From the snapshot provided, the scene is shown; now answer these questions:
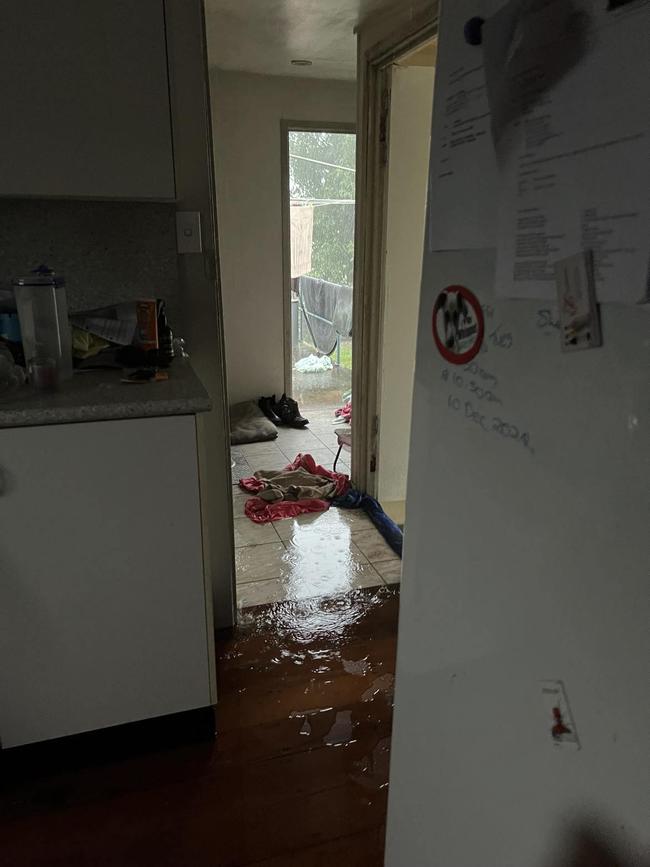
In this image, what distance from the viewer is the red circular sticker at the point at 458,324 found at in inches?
27.5

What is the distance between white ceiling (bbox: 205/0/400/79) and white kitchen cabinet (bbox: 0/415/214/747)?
226cm

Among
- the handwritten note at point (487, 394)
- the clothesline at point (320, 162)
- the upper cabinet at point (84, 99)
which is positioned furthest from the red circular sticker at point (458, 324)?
the clothesline at point (320, 162)

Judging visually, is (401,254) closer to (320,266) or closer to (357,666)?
(357,666)

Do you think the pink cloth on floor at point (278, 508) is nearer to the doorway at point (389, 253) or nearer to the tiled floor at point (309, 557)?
the tiled floor at point (309, 557)

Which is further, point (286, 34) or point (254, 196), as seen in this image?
point (254, 196)

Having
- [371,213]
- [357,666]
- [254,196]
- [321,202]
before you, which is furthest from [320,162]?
[357,666]

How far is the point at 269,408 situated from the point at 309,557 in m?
2.10

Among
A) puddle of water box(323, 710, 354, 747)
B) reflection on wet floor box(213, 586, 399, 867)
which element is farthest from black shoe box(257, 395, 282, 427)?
puddle of water box(323, 710, 354, 747)

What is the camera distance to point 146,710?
61.8 inches

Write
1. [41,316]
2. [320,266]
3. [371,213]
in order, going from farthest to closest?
[320,266]
[371,213]
[41,316]

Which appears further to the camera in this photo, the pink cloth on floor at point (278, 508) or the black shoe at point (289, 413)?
the black shoe at point (289, 413)

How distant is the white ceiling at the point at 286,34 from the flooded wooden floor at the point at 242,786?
2660mm

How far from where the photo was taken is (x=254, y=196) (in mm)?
4242

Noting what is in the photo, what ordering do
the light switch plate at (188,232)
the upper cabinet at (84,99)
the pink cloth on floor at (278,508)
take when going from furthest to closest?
the pink cloth on floor at (278,508) → the light switch plate at (188,232) → the upper cabinet at (84,99)
